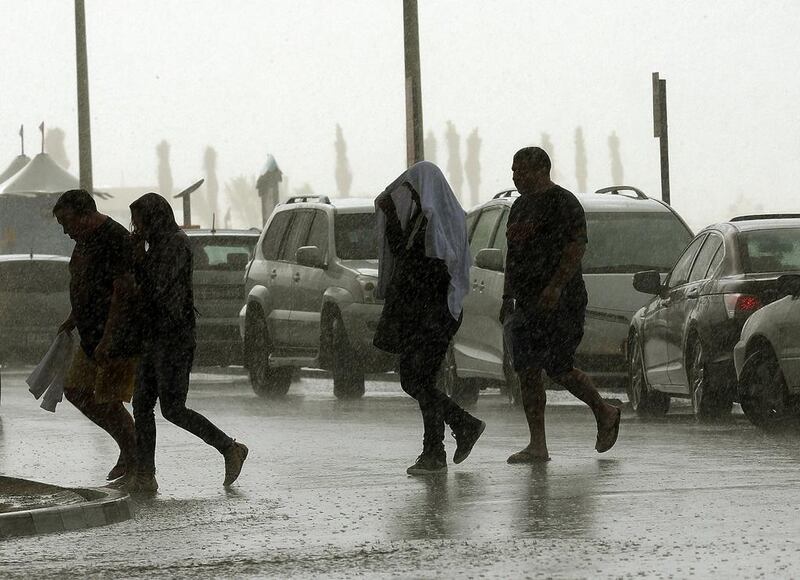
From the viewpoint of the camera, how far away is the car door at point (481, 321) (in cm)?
1766

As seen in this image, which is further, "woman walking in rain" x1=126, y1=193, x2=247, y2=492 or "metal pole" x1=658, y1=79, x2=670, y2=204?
"metal pole" x1=658, y1=79, x2=670, y2=204

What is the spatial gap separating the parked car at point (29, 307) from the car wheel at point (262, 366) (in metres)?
4.08

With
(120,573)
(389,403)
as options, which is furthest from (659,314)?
(120,573)

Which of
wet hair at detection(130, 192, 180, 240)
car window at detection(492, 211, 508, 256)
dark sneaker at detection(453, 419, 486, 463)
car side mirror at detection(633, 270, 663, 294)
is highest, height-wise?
wet hair at detection(130, 192, 180, 240)

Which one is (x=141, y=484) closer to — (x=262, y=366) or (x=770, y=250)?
(x=770, y=250)

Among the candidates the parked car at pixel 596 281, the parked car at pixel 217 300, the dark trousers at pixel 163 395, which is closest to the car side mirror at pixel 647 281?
the parked car at pixel 596 281

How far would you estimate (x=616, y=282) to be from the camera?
17.3 meters

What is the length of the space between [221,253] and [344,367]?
4160 mm

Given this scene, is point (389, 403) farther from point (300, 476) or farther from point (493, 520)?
point (493, 520)

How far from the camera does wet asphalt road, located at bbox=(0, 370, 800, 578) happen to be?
7816mm

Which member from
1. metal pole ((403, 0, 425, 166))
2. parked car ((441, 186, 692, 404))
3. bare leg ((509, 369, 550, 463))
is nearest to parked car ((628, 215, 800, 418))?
parked car ((441, 186, 692, 404))

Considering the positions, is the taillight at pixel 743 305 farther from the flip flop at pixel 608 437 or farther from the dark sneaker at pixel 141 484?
the dark sneaker at pixel 141 484

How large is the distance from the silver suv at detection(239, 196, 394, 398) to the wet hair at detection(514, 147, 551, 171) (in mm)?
7673

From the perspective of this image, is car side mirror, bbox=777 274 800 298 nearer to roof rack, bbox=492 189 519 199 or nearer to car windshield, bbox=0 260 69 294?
roof rack, bbox=492 189 519 199
